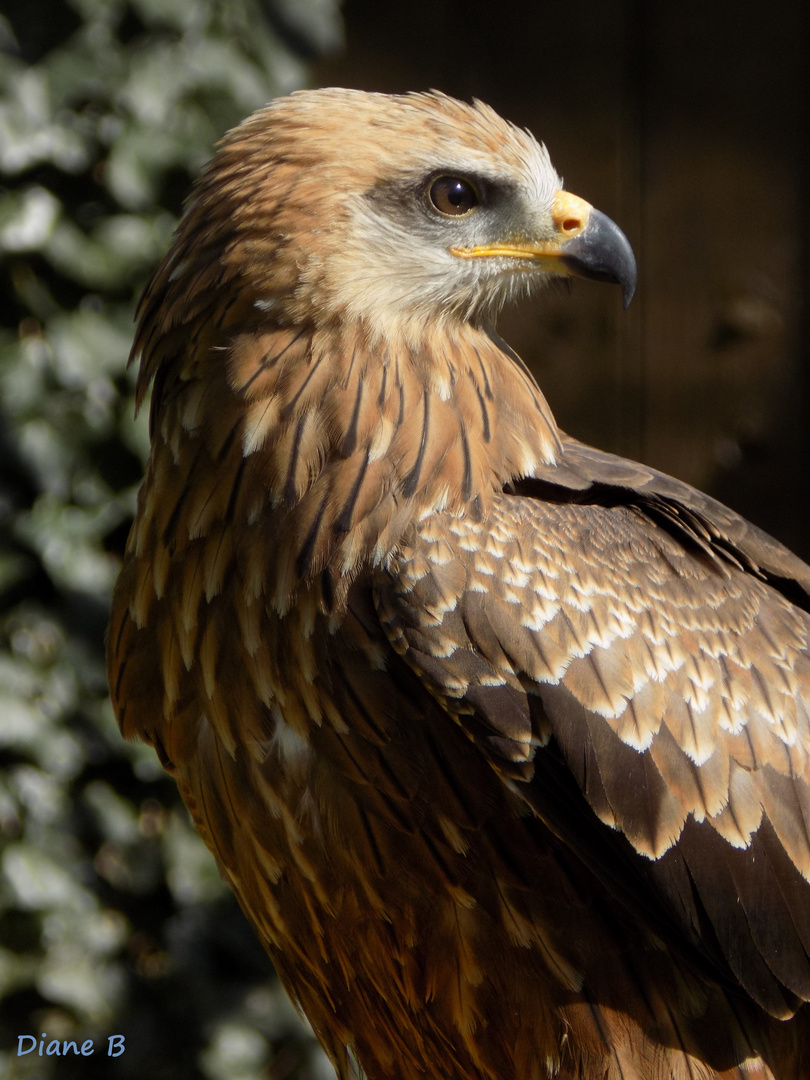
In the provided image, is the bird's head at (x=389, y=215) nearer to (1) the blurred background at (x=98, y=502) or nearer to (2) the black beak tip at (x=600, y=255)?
(2) the black beak tip at (x=600, y=255)

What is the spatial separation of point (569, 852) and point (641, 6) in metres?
3.06

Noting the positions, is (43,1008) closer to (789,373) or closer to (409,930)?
(409,930)

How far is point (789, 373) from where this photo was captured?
3.95 meters

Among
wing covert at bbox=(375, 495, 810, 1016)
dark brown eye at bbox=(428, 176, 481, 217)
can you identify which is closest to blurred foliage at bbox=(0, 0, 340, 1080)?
dark brown eye at bbox=(428, 176, 481, 217)

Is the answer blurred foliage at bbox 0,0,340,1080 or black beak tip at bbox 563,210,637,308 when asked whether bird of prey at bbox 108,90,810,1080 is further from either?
blurred foliage at bbox 0,0,340,1080

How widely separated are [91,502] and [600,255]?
1.53 m

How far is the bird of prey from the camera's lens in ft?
5.48

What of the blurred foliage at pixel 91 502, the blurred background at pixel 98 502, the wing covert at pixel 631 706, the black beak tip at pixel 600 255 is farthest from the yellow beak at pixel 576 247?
the blurred foliage at pixel 91 502

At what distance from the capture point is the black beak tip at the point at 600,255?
6.71 feet

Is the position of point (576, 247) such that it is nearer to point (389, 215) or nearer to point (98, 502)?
point (389, 215)

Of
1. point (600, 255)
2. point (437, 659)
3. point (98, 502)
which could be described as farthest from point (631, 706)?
point (98, 502)

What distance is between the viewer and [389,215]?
189 centimetres

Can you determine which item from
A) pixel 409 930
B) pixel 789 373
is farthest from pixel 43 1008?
pixel 789 373

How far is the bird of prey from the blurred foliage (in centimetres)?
99
